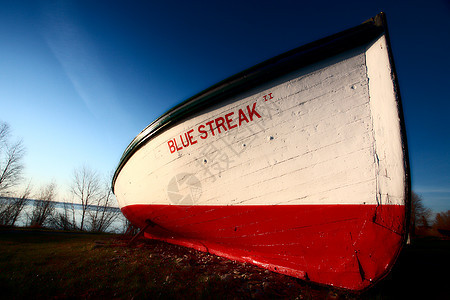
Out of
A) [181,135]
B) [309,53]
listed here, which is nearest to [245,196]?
[181,135]

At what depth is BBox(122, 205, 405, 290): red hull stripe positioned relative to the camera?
5.62 feet

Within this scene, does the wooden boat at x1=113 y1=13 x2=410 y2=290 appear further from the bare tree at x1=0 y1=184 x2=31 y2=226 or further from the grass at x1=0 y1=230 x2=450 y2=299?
the bare tree at x1=0 y1=184 x2=31 y2=226

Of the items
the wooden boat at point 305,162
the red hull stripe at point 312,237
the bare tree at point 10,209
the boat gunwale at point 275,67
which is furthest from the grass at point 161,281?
the bare tree at point 10,209

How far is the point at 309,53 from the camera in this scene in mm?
2225

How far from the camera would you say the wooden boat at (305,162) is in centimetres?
180

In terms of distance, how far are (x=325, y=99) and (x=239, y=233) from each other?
206 cm

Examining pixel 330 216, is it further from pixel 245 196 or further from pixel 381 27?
pixel 381 27

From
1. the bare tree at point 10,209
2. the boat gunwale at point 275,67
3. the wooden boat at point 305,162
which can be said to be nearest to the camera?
the wooden boat at point 305,162

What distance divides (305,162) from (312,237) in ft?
2.81

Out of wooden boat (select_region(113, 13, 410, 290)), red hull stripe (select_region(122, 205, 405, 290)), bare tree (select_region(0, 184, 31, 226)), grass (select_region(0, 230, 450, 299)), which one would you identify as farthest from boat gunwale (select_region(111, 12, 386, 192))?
bare tree (select_region(0, 184, 31, 226))

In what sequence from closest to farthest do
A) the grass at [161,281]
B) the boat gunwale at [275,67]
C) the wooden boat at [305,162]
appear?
1. the grass at [161,281]
2. the wooden boat at [305,162]
3. the boat gunwale at [275,67]

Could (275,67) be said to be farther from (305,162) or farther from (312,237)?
(312,237)

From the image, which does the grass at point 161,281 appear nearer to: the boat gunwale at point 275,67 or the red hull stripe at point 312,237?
the red hull stripe at point 312,237

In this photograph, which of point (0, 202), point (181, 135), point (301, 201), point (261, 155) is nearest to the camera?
point (301, 201)
